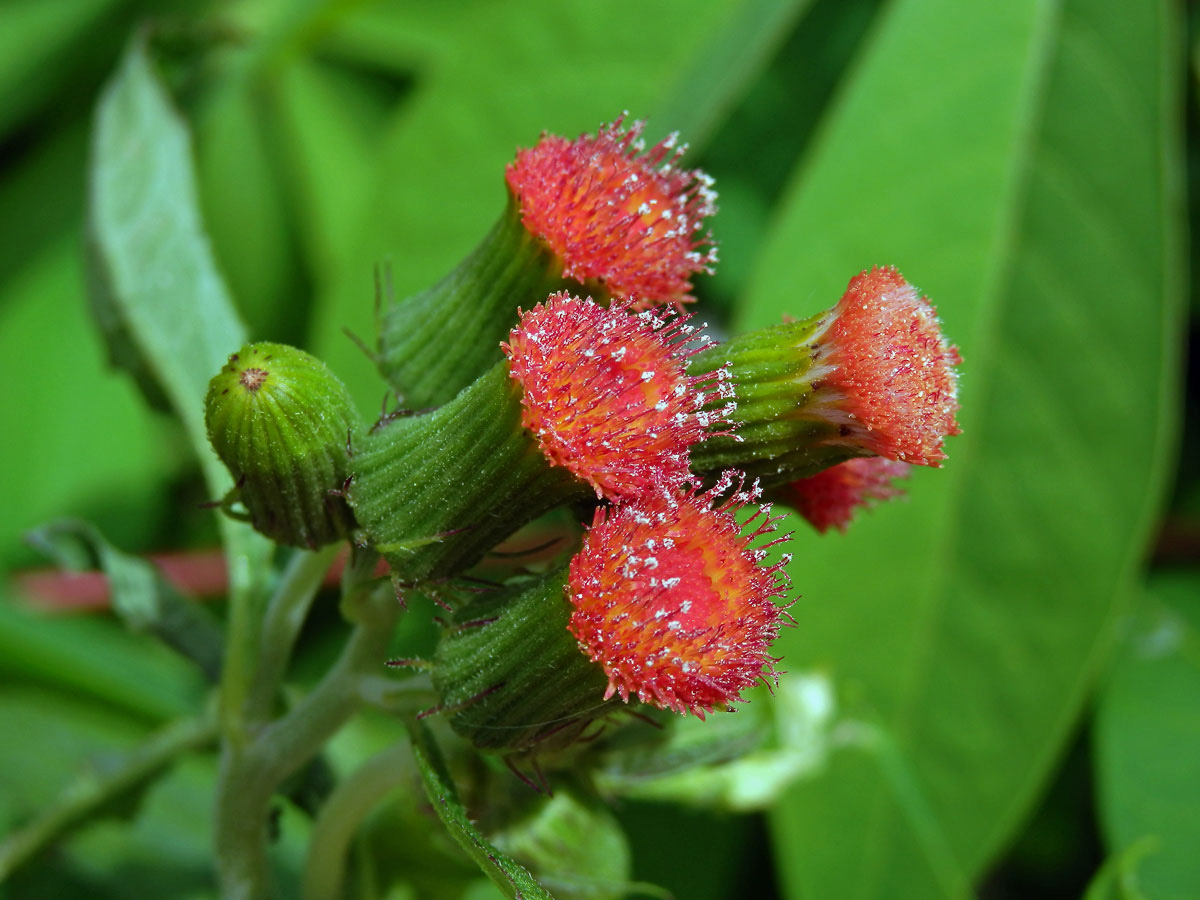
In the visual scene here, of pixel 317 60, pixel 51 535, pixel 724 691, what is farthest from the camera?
pixel 317 60

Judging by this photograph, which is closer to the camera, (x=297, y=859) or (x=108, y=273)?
(x=108, y=273)

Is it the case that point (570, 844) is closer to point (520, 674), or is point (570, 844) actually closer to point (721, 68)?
point (520, 674)

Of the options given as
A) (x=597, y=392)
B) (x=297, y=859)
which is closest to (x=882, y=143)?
(x=597, y=392)

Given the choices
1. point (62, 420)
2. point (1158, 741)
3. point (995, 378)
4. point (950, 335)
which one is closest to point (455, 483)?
point (950, 335)

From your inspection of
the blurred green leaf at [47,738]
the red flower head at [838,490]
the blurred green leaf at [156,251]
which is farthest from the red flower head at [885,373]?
the blurred green leaf at [47,738]

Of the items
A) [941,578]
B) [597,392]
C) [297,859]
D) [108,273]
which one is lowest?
[297,859]

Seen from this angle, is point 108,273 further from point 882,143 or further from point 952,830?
point 952,830

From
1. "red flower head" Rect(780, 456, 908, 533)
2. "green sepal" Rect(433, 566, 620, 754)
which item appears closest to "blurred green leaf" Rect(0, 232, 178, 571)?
"green sepal" Rect(433, 566, 620, 754)

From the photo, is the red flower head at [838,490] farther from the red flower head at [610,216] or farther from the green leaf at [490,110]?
the green leaf at [490,110]
